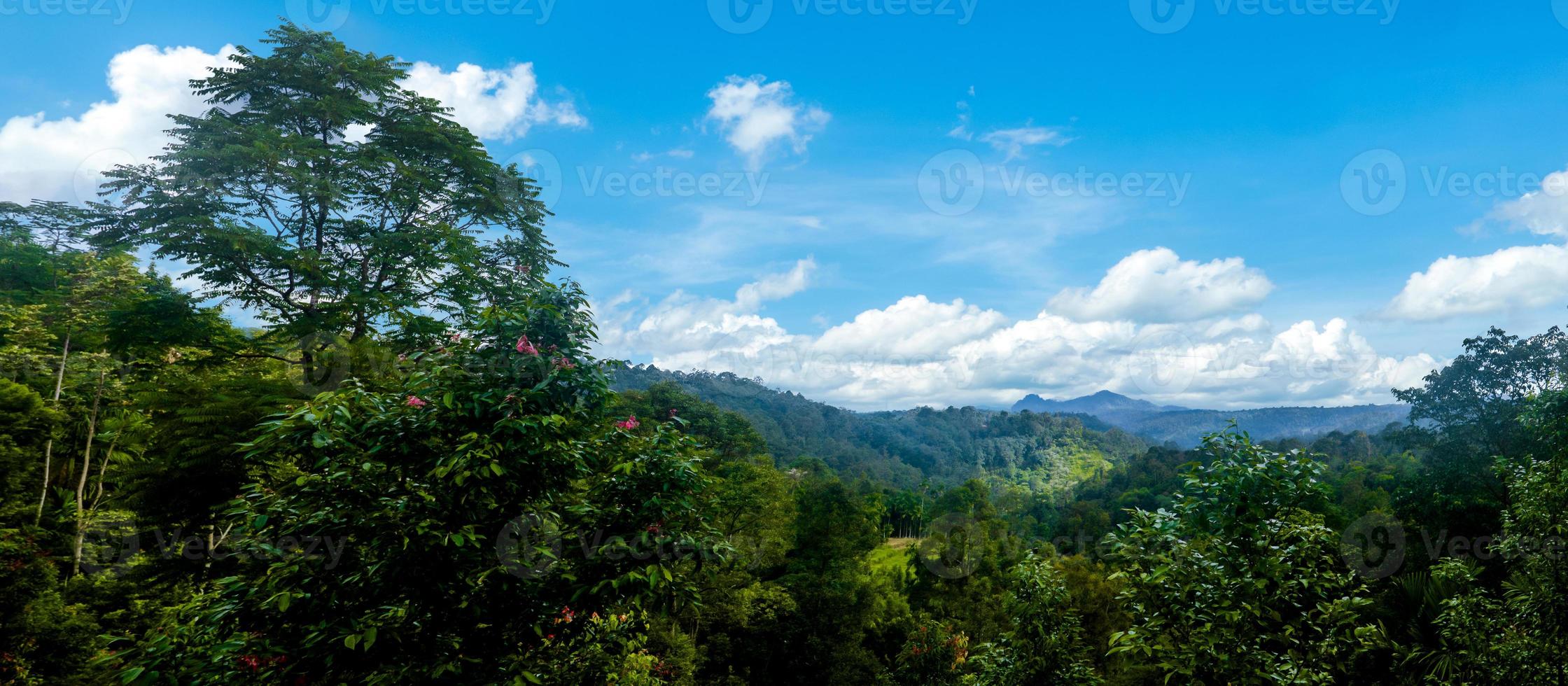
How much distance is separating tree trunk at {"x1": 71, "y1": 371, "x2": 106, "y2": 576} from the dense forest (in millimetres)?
104

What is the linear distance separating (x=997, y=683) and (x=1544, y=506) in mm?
6139

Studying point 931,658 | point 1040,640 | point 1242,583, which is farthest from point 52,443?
point 931,658

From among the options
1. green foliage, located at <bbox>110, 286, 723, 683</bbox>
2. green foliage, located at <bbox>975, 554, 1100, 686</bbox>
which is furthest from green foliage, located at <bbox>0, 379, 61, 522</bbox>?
green foliage, located at <bbox>975, 554, 1100, 686</bbox>

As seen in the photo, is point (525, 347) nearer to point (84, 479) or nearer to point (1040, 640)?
point (1040, 640)

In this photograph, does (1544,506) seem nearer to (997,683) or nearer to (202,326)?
(997,683)

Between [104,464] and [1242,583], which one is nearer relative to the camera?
[1242,583]

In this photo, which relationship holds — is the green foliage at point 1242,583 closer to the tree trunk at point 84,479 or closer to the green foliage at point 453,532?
the green foliage at point 453,532

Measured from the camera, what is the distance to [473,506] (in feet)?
15.5

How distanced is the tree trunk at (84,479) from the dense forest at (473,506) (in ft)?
0.34

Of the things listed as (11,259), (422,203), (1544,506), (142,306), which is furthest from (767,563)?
(11,259)

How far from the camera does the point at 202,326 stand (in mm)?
12125

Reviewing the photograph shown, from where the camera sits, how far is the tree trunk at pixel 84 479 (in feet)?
45.3

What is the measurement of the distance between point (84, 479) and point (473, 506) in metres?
18.4

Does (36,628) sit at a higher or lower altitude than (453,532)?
lower
